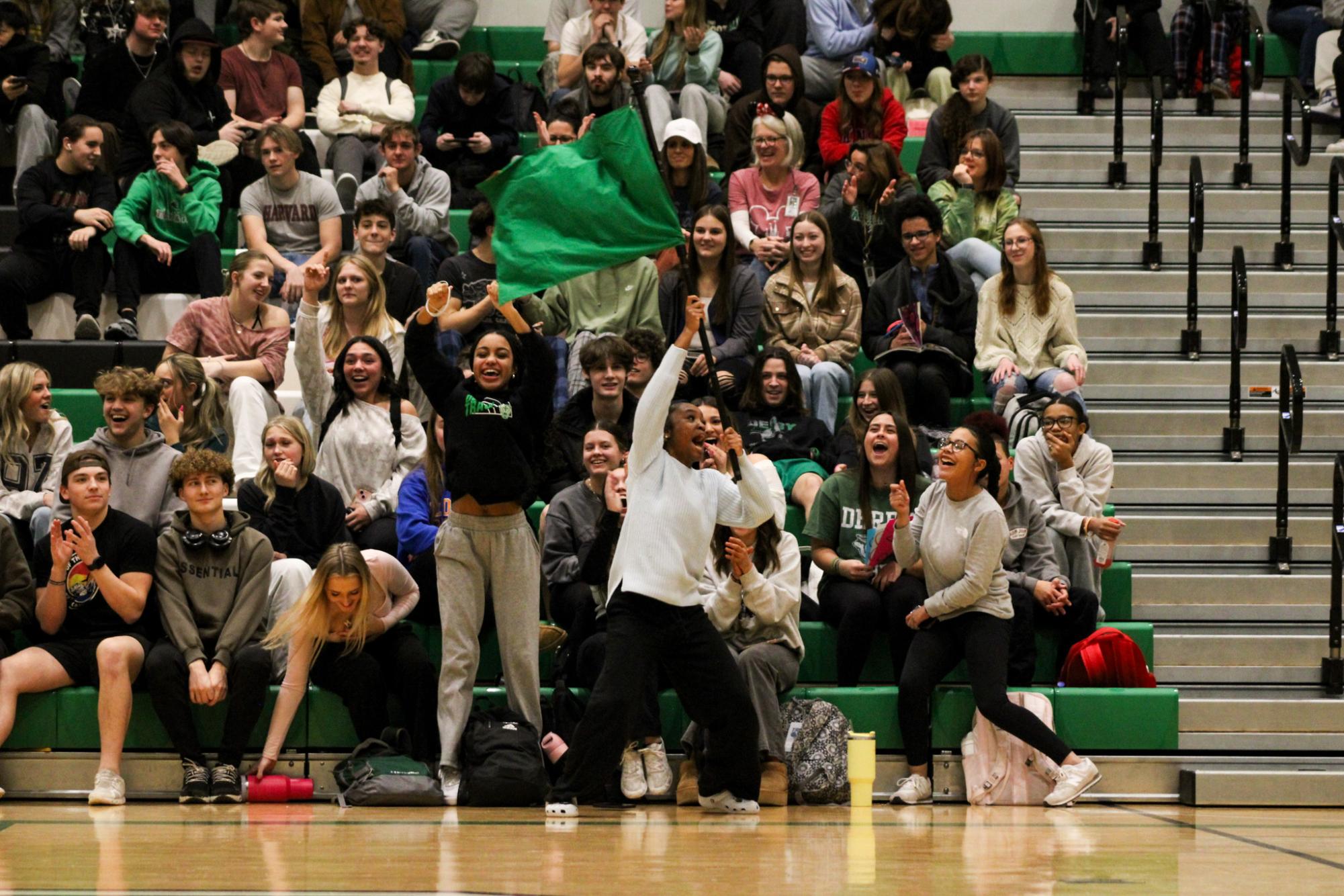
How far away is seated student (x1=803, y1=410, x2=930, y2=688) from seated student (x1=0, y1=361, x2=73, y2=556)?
350cm

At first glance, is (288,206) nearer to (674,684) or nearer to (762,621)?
(762,621)

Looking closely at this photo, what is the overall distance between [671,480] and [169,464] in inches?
101

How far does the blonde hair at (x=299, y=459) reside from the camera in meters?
7.79

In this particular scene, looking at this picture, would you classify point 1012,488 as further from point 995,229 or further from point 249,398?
point 249,398

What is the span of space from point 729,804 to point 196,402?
3.47 meters

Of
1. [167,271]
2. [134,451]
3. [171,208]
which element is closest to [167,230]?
[171,208]

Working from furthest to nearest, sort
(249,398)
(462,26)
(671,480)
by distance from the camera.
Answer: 1. (462,26)
2. (249,398)
3. (671,480)

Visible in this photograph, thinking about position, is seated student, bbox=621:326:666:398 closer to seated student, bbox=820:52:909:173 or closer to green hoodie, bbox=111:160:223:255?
seated student, bbox=820:52:909:173

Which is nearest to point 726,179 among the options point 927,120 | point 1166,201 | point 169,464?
point 927,120

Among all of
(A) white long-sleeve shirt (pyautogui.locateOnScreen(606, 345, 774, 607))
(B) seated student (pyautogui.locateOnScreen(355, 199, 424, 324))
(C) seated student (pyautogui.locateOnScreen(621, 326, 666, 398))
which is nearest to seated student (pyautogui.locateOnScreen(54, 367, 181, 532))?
(B) seated student (pyautogui.locateOnScreen(355, 199, 424, 324))

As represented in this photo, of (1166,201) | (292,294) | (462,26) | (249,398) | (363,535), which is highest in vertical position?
(462,26)

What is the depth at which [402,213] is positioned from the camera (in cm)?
1007

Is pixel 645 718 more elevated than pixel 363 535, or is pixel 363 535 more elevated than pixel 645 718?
pixel 363 535

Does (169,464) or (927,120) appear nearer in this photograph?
(169,464)
